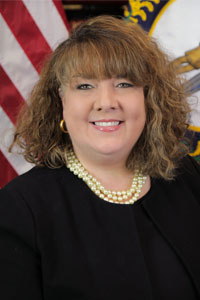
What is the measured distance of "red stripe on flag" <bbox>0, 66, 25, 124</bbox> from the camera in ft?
6.09

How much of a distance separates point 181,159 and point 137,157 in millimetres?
289

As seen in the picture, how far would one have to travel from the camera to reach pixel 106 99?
114 cm

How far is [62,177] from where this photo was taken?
1.26 meters

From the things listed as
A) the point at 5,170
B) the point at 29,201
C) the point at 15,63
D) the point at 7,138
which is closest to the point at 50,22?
the point at 15,63

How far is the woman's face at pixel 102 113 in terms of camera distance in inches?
46.1

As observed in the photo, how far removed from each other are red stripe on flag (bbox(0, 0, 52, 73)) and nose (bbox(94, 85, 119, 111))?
0.84 metres

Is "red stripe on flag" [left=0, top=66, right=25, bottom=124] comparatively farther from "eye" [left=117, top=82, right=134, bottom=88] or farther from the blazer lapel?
the blazer lapel

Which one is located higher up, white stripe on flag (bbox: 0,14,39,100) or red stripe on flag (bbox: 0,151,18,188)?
white stripe on flag (bbox: 0,14,39,100)

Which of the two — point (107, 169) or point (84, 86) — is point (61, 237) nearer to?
point (107, 169)

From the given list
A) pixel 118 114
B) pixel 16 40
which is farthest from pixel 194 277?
pixel 16 40

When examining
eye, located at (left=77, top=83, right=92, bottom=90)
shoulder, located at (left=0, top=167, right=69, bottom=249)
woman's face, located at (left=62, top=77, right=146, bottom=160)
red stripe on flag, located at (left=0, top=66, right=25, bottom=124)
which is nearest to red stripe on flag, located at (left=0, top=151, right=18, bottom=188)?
red stripe on flag, located at (left=0, top=66, right=25, bottom=124)

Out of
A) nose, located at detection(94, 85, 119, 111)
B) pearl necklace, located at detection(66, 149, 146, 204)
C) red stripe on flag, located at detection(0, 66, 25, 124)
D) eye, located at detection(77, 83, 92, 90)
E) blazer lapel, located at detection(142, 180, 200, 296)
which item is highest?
red stripe on flag, located at detection(0, 66, 25, 124)

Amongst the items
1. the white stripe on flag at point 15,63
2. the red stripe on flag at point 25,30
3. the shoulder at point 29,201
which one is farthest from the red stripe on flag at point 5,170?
the shoulder at point 29,201

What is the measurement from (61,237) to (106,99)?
507mm
